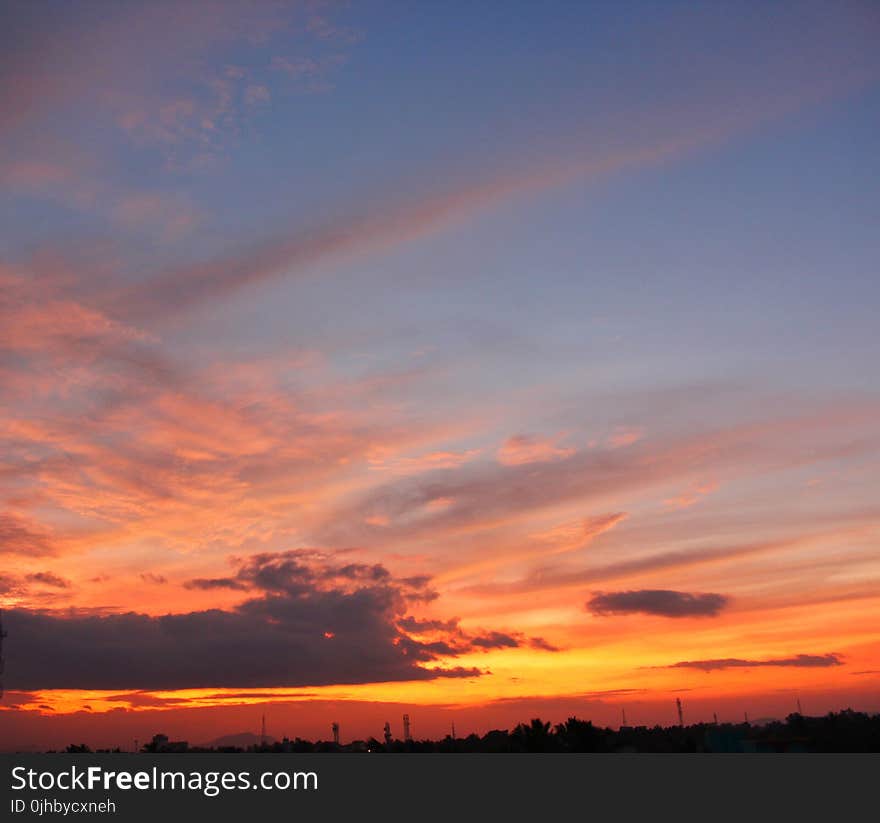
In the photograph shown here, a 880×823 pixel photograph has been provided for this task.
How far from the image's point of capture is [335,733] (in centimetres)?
19862
